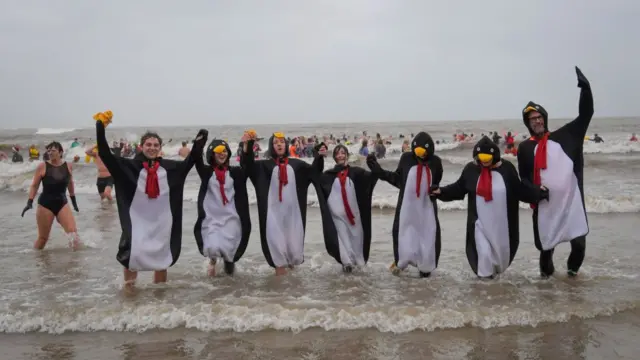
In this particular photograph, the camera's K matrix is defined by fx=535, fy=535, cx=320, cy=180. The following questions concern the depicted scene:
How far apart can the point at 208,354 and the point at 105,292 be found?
7.84 feet

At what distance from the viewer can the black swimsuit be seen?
866 centimetres

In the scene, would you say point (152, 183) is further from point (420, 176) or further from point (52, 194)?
point (52, 194)

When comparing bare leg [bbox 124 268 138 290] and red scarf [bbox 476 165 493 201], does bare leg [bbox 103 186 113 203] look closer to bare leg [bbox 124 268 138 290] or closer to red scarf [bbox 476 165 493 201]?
bare leg [bbox 124 268 138 290]

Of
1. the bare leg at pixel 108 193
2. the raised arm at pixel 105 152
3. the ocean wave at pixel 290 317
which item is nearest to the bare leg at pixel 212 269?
the ocean wave at pixel 290 317

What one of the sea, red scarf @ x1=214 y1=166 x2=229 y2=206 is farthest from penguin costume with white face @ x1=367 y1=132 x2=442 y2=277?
red scarf @ x1=214 y1=166 x2=229 y2=206

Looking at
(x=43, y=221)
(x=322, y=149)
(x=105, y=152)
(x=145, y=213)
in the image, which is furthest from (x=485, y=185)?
(x=43, y=221)

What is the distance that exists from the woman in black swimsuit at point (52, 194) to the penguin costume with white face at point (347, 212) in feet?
15.0

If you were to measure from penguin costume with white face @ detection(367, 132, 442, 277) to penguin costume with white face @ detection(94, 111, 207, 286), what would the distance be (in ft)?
8.23

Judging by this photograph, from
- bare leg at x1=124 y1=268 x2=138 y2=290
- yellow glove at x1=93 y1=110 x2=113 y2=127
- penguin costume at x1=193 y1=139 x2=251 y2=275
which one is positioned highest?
yellow glove at x1=93 y1=110 x2=113 y2=127

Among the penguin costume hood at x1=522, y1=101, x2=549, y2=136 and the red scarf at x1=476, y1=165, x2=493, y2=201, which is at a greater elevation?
the penguin costume hood at x1=522, y1=101, x2=549, y2=136

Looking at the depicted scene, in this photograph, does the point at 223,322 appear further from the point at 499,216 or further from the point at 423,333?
the point at 499,216

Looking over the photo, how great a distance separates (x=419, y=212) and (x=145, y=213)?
3.24 metres

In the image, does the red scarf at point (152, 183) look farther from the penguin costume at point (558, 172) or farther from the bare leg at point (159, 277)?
the penguin costume at point (558, 172)

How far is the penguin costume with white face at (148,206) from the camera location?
6.11m
